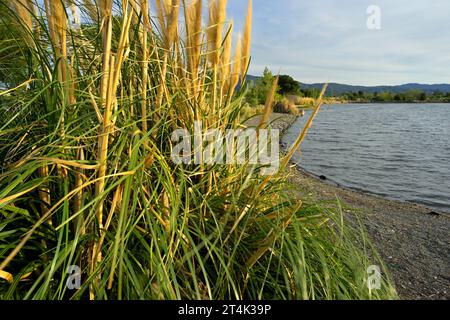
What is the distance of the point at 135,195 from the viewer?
38.6 inches

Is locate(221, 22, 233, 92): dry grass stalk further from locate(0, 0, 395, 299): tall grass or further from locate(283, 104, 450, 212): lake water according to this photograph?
locate(283, 104, 450, 212): lake water

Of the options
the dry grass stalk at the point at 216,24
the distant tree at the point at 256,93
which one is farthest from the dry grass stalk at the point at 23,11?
the distant tree at the point at 256,93

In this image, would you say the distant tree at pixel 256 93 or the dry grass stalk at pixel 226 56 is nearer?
the dry grass stalk at pixel 226 56

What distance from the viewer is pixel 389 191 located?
6457 mm

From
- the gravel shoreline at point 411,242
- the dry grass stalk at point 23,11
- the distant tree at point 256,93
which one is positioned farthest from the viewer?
the distant tree at point 256,93

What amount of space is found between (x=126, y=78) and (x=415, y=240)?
331 centimetres

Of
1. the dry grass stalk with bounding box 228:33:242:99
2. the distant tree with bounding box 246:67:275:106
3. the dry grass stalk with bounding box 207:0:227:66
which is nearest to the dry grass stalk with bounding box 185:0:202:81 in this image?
the dry grass stalk with bounding box 207:0:227:66

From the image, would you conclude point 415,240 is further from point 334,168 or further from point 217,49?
point 334,168

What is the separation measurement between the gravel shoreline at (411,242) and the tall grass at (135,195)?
460mm

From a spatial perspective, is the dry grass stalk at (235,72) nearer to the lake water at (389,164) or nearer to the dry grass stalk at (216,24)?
the dry grass stalk at (216,24)

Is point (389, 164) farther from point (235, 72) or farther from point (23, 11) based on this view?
point (23, 11)

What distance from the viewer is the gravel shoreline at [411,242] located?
213cm

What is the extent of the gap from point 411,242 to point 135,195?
3.19m
